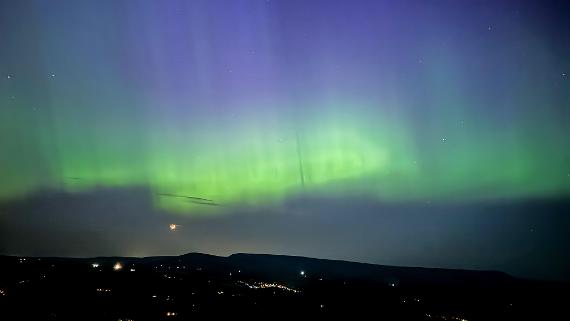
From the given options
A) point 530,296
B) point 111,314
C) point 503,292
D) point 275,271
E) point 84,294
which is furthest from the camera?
point 275,271

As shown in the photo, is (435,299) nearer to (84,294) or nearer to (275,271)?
(275,271)

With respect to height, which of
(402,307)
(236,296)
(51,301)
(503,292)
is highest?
(51,301)

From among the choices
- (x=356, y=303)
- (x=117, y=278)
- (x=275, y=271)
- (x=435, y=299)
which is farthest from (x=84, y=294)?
(x=275, y=271)

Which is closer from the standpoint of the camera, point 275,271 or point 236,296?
point 236,296

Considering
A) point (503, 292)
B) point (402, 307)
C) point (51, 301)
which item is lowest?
point (503, 292)

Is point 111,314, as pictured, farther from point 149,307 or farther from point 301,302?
point 301,302

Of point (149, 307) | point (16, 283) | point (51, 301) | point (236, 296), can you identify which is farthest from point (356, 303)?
point (16, 283)

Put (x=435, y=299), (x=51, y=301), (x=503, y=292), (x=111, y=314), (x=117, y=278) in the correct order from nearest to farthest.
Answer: (x=111, y=314) < (x=51, y=301) < (x=117, y=278) < (x=435, y=299) < (x=503, y=292)

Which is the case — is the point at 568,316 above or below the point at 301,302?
below

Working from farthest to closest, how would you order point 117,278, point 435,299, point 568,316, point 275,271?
point 275,271 < point 435,299 < point 568,316 < point 117,278
